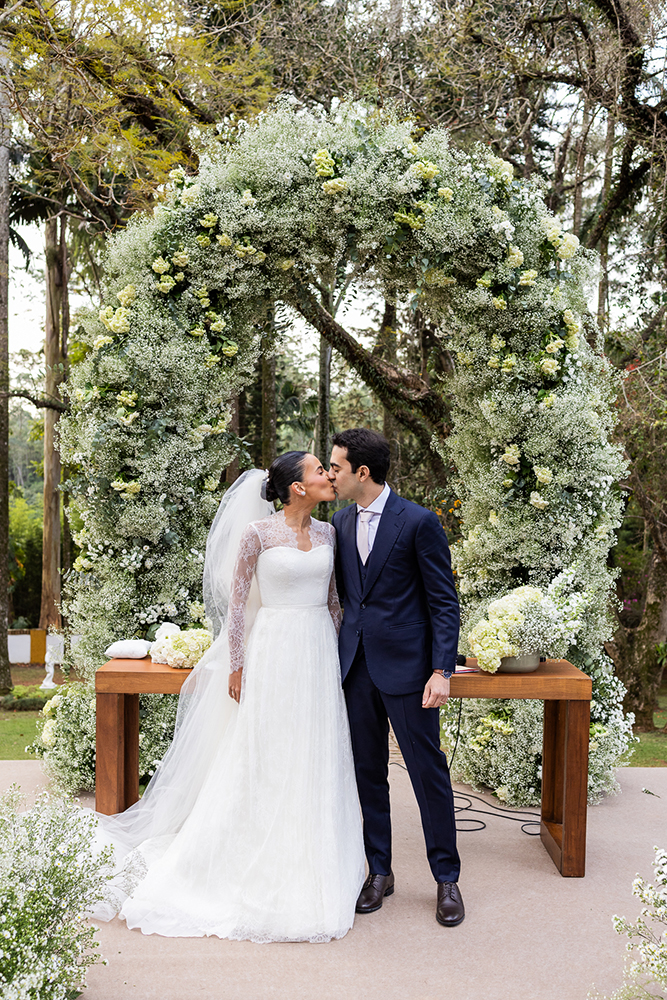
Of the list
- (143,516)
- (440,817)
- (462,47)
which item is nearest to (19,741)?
(143,516)

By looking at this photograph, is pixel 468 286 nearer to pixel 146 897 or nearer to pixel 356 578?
pixel 356 578

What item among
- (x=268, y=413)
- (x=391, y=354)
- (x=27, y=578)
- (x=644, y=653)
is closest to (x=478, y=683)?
(x=644, y=653)

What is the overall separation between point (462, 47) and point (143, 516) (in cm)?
630

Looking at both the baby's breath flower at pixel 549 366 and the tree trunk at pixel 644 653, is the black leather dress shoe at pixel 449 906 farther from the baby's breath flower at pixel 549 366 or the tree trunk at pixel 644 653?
the tree trunk at pixel 644 653

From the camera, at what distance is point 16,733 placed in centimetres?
796

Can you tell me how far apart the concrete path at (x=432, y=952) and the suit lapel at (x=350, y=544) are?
1.34m

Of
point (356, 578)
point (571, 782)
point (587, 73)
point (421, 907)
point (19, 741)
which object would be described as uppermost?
point (587, 73)

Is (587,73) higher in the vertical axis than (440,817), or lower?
higher

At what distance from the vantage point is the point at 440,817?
10.6 ft

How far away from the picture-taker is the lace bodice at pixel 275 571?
10.8 feet

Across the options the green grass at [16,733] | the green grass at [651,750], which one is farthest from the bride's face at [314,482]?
the green grass at [651,750]

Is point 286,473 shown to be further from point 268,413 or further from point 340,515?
point 268,413

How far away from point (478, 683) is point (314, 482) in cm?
128

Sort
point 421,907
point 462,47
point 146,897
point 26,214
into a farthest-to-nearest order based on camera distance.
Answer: point 26,214
point 462,47
point 421,907
point 146,897
